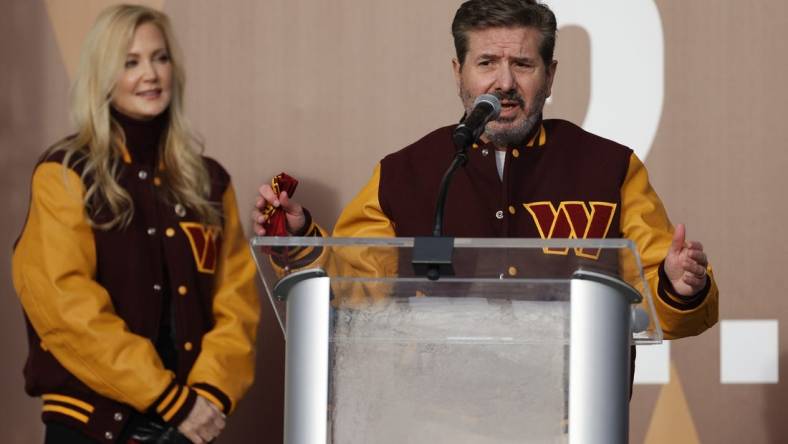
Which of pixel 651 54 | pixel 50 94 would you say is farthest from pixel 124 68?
pixel 651 54

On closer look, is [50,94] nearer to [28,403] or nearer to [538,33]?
[28,403]

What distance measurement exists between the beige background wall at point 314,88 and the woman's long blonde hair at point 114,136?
0.63 m

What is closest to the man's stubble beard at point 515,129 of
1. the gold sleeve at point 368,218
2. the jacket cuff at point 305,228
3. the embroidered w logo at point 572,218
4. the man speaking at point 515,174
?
the man speaking at point 515,174

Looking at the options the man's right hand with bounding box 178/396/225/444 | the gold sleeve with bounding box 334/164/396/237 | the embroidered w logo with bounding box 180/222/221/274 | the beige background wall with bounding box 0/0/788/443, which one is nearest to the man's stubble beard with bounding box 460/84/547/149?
the gold sleeve with bounding box 334/164/396/237

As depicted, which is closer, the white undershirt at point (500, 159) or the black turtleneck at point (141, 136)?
the white undershirt at point (500, 159)

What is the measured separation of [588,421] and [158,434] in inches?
70.3

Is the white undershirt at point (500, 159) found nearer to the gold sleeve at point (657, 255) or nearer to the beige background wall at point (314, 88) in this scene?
the gold sleeve at point (657, 255)

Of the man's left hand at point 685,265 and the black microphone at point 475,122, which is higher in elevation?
the black microphone at point 475,122

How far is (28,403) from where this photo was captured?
4016 mm

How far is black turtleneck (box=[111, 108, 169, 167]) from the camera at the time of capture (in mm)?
3281

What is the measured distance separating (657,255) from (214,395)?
4.08 ft

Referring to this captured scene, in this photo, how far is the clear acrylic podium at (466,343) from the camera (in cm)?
156

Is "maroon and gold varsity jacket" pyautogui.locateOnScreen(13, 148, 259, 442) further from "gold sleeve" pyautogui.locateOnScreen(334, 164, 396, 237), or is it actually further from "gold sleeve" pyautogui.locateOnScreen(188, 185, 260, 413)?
"gold sleeve" pyautogui.locateOnScreen(334, 164, 396, 237)

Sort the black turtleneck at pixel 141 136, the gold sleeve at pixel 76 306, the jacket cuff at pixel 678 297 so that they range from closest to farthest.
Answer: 1. the jacket cuff at pixel 678 297
2. the gold sleeve at pixel 76 306
3. the black turtleneck at pixel 141 136
